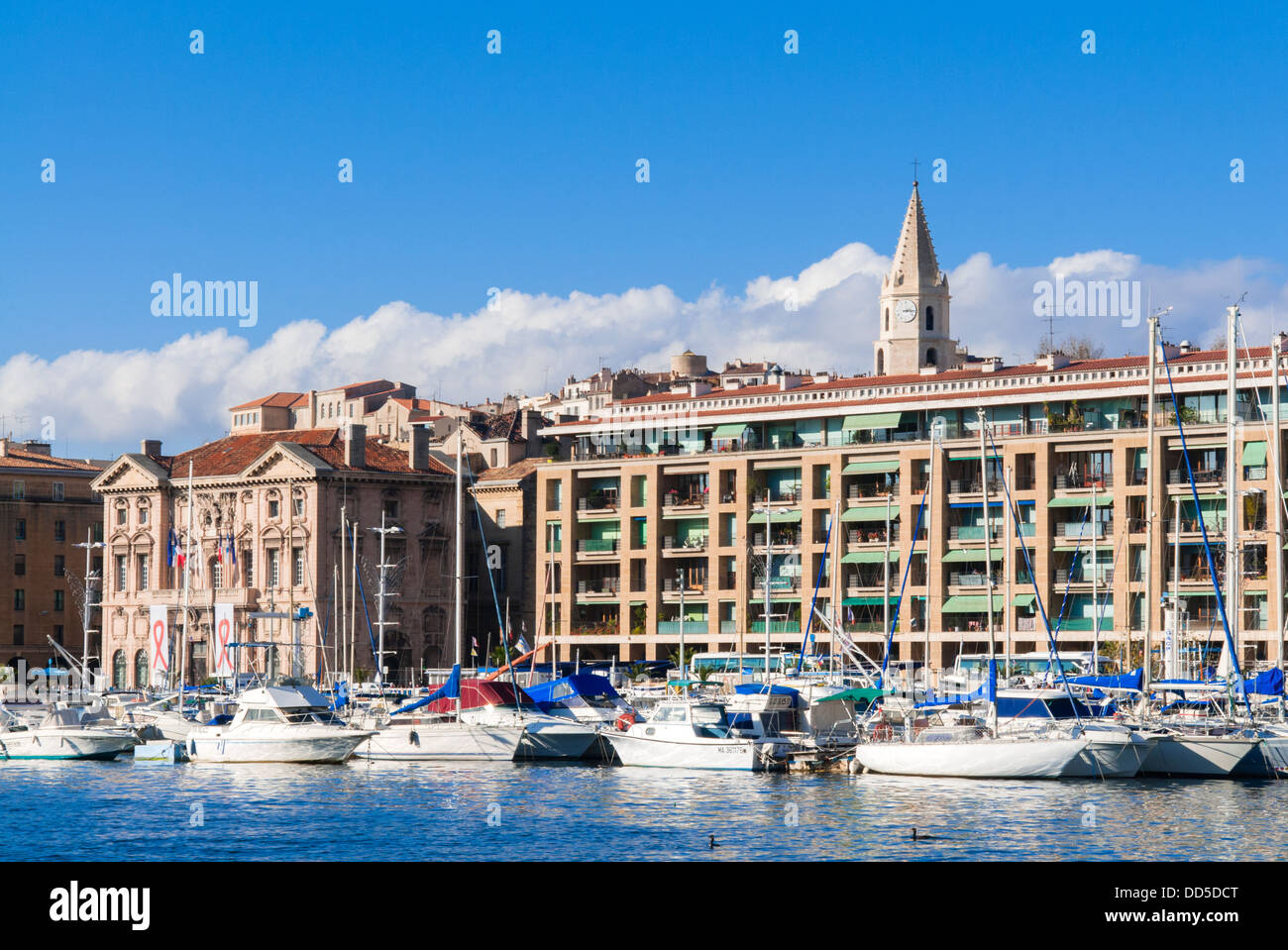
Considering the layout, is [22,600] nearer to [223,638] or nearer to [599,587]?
[223,638]

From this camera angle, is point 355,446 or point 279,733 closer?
point 279,733

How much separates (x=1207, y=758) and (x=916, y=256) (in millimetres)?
78475

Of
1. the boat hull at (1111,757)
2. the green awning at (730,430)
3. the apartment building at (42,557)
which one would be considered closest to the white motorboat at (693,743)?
the boat hull at (1111,757)

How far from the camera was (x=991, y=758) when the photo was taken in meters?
56.8

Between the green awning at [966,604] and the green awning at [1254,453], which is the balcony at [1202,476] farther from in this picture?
the green awning at [966,604]

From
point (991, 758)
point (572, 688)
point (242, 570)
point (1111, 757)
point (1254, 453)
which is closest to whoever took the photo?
point (1111, 757)

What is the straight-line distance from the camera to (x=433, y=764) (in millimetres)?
66312

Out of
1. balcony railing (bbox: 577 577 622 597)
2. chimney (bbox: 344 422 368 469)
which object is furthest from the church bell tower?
chimney (bbox: 344 422 368 469)

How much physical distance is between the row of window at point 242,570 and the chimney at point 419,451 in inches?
402

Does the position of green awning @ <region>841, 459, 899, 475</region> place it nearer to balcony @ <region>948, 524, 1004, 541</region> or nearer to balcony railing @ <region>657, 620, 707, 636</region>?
balcony @ <region>948, 524, 1004, 541</region>

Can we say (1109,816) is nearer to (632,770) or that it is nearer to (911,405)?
(632,770)

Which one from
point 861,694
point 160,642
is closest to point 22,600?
point 160,642

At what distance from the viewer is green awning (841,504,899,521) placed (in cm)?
11069

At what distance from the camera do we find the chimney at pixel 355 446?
412ft
